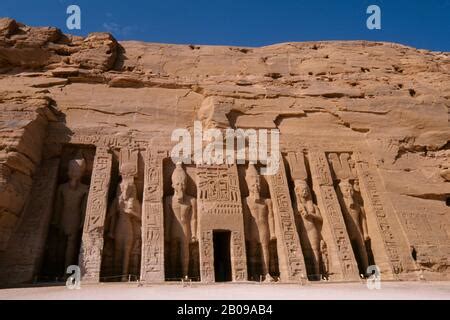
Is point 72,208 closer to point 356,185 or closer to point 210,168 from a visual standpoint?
point 210,168

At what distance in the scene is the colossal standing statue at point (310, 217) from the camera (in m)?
10.2

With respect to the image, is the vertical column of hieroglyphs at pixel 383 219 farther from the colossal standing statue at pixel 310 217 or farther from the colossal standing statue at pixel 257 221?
the colossal standing statue at pixel 257 221

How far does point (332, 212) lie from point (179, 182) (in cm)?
418

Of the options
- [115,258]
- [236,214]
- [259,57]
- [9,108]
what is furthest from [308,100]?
[9,108]

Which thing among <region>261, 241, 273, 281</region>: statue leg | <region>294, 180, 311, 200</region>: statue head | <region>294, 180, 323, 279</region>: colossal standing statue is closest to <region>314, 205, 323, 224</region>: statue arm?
<region>294, 180, 323, 279</region>: colossal standing statue

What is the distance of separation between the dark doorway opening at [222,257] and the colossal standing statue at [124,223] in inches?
80.6

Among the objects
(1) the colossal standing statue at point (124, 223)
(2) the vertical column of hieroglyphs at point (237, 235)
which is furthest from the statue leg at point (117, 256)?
(2) the vertical column of hieroglyphs at point (237, 235)

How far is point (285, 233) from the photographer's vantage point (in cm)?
998

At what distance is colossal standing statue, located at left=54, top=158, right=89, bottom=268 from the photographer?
9452mm

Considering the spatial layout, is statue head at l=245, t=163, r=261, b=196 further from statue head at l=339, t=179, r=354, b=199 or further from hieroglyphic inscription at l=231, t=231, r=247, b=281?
statue head at l=339, t=179, r=354, b=199

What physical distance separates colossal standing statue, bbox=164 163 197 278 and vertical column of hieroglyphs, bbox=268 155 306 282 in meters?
2.15

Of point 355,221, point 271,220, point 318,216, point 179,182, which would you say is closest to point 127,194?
point 179,182

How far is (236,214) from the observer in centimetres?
997
